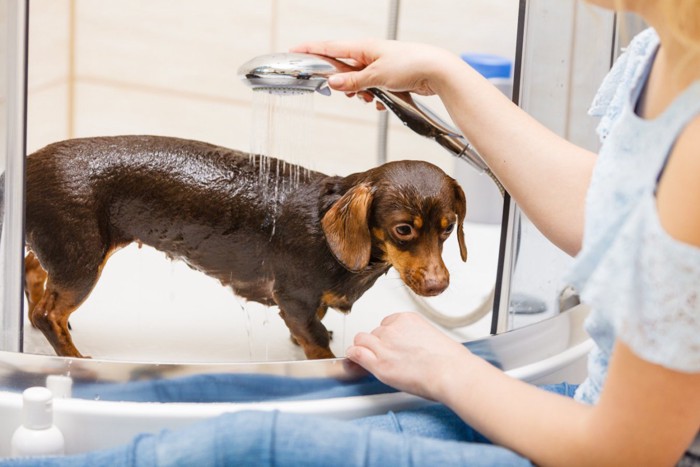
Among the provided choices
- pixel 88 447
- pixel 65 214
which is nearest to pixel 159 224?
pixel 65 214

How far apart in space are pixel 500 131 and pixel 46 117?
585 millimetres

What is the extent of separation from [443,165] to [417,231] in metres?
0.15

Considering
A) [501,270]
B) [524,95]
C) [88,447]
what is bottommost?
[88,447]

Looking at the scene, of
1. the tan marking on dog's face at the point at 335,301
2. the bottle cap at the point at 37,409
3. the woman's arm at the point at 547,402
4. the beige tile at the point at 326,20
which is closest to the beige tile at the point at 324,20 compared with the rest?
the beige tile at the point at 326,20

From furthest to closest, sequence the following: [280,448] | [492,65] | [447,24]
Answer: [447,24]
[492,65]
[280,448]

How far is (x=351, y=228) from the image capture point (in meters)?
1.09

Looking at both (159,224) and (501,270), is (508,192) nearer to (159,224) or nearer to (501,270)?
(501,270)

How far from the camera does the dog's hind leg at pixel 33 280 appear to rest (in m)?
1.05

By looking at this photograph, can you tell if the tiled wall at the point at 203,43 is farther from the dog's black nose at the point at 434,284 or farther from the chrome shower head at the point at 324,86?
the dog's black nose at the point at 434,284

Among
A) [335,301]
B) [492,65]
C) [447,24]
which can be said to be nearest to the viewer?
[335,301]

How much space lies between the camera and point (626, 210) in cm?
73

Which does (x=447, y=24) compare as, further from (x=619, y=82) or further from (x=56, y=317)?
(x=56, y=317)

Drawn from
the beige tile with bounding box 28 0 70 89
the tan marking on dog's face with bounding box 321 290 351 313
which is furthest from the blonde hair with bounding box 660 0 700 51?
the beige tile with bounding box 28 0 70 89

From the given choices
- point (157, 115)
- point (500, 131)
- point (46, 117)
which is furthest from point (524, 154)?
point (157, 115)
